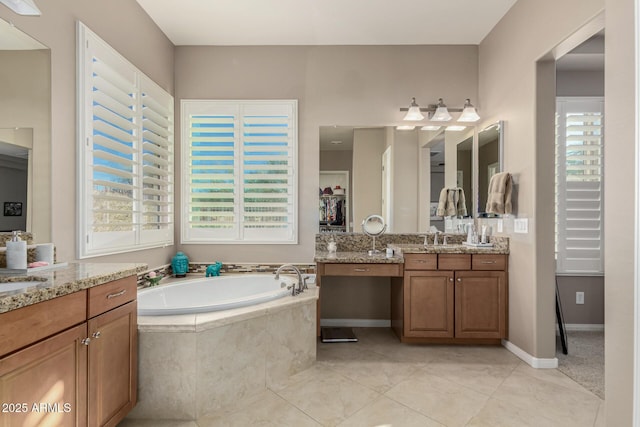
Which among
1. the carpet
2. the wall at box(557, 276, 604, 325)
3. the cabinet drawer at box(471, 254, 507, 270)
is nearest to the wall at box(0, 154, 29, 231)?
the cabinet drawer at box(471, 254, 507, 270)

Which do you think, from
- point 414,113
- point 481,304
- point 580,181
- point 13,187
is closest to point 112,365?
point 13,187

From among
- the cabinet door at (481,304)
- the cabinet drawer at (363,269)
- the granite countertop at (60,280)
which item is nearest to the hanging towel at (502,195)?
the cabinet door at (481,304)

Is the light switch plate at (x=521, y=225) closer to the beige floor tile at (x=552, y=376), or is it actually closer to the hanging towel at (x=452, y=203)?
the hanging towel at (x=452, y=203)

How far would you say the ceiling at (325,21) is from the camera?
2943 mm

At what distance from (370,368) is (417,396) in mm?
477

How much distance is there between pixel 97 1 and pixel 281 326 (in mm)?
2552

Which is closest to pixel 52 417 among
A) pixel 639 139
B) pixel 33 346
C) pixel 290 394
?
pixel 33 346

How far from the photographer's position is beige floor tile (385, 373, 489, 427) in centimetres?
207

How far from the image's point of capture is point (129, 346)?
A: 190 centimetres

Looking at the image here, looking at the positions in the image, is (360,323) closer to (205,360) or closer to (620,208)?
(205,360)

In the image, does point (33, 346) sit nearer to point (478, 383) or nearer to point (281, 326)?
point (281, 326)

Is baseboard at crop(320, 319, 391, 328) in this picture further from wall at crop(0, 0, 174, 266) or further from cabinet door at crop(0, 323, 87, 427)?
cabinet door at crop(0, 323, 87, 427)

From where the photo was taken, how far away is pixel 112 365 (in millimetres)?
1730

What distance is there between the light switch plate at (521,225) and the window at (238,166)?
201 centimetres
